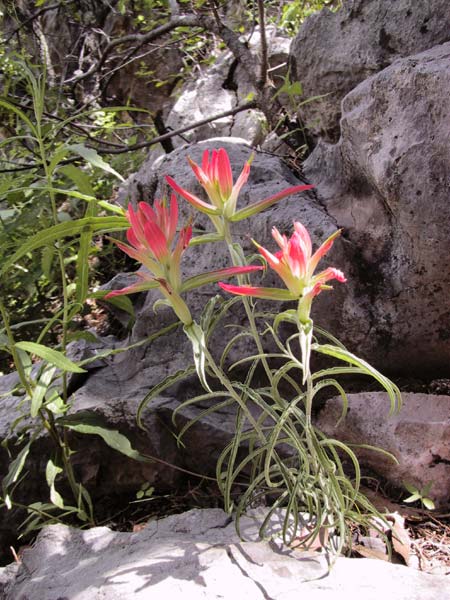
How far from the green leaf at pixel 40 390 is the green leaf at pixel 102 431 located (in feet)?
0.61

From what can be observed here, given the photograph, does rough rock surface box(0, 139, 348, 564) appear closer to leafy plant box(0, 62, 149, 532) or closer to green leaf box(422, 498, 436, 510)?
leafy plant box(0, 62, 149, 532)

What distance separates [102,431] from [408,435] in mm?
1017

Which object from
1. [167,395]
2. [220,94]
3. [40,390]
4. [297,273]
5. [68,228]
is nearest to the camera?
[297,273]

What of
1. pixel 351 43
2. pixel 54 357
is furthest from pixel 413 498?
pixel 351 43

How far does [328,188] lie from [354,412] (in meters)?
0.88

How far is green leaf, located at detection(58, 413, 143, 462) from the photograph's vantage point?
5.59 feet

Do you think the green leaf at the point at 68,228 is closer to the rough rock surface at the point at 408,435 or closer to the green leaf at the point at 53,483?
the green leaf at the point at 53,483

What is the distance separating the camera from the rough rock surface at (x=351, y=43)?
84.3 inches

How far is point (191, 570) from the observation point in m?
1.28

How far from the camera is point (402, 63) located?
1.81 m

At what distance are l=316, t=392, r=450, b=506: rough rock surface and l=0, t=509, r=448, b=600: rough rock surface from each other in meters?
0.53

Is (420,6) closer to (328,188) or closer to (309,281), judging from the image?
(328,188)

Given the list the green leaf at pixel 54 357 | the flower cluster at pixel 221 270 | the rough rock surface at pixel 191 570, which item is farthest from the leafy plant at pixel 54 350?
→ the flower cluster at pixel 221 270

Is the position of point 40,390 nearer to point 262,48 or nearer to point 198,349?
point 198,349
